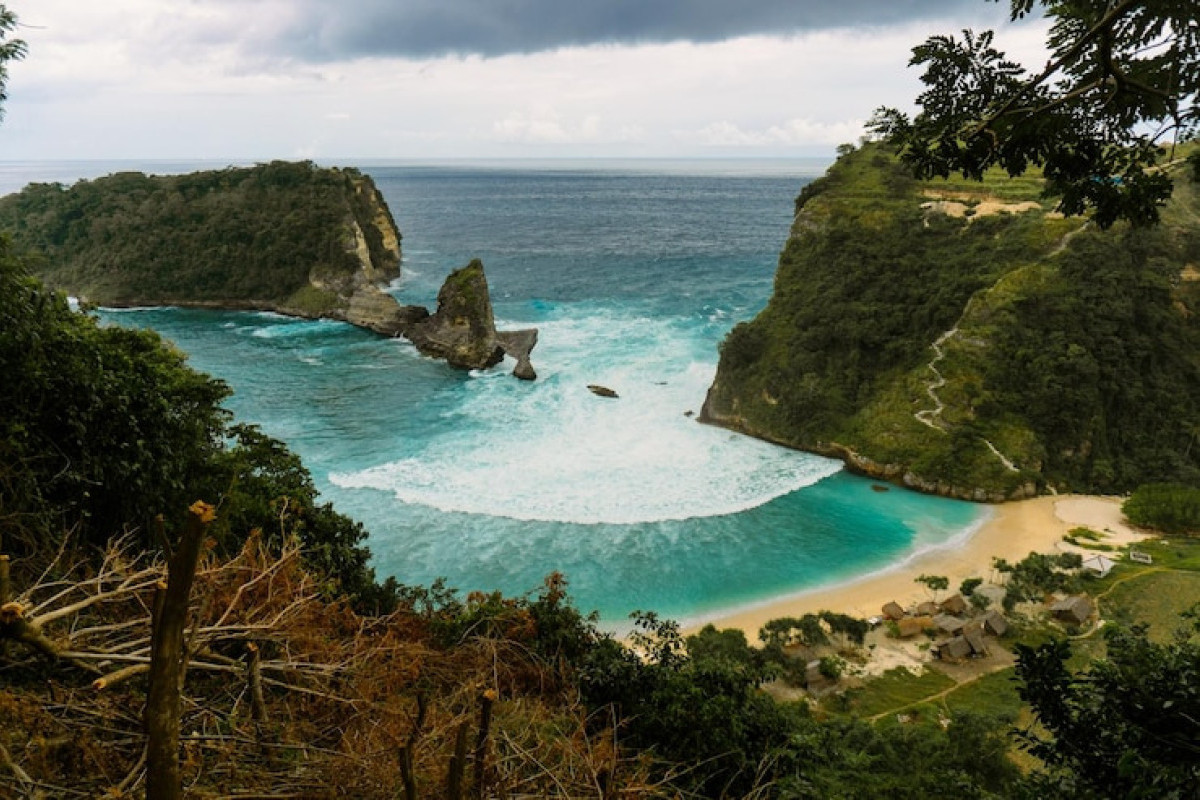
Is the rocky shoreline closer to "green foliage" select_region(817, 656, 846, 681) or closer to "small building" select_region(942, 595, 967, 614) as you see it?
"small building" select_region(942, 595, 967, 614)

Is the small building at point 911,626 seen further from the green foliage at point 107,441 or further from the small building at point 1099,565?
the green foliage at point 107,441

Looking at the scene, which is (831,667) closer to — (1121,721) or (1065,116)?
(1121,721)

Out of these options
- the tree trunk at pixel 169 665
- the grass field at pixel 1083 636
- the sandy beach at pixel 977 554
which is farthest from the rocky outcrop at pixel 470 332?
the tree trunk at pixel 169 665

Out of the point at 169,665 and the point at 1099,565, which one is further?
the point at 1099,565

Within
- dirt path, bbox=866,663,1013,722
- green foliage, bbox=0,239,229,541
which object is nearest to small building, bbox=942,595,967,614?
dirt path, bbox=866,663,1013,722

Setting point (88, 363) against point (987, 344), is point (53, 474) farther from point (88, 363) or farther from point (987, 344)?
point (987, 344)

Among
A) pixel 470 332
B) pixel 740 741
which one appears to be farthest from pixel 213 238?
pixel 740 741
